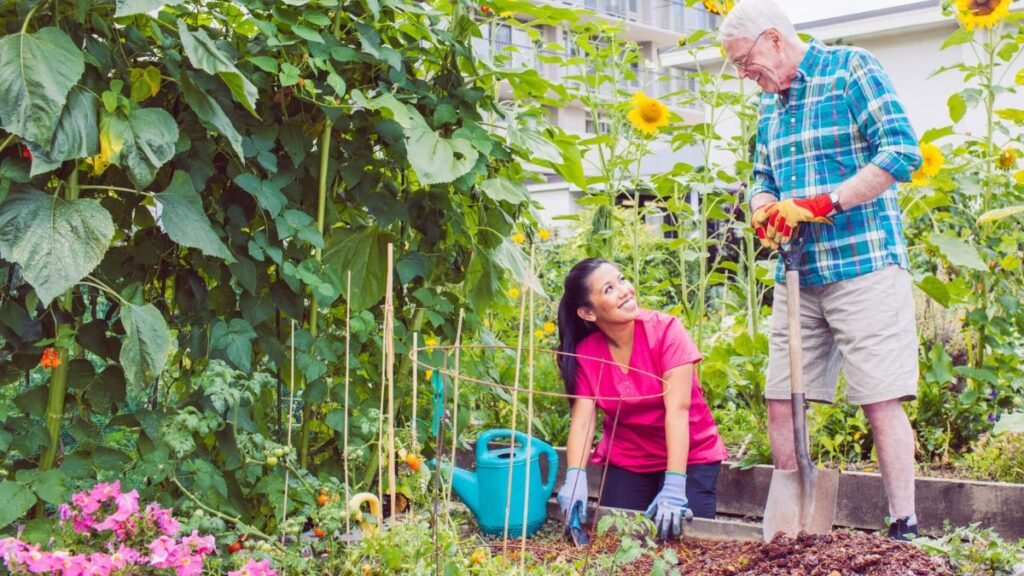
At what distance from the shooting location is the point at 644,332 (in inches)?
107

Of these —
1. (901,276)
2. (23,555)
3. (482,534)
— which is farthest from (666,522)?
(23,555)

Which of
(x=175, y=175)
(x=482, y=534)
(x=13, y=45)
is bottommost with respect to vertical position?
(x=482, y=534)

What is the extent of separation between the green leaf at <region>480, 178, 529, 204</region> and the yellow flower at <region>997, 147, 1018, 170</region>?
5.73ft

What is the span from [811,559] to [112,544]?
1279mm

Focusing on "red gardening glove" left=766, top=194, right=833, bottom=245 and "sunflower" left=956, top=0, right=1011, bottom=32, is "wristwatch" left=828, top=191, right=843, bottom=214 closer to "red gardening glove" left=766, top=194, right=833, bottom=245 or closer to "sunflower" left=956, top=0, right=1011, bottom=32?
"red gardening glove" left=766, top=194, right=833, bottom=245

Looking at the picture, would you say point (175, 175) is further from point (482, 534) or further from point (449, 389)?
point (482, 534)

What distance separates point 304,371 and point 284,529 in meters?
0.38

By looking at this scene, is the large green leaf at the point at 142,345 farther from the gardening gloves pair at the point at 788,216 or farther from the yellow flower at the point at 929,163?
the yellow flower at the point at 929,163

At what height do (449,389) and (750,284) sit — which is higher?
(750,284)

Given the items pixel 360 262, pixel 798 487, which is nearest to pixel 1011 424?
pixel 798 487

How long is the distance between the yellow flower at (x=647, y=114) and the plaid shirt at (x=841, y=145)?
669 mm

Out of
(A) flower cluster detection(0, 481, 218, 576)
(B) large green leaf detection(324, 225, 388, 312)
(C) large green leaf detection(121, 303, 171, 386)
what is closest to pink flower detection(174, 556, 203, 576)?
(A) flower cluster detection(0, 481, 218, 576)

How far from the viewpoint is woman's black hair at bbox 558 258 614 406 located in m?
2.75

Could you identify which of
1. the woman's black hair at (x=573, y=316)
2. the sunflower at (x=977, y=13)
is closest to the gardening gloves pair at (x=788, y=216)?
the woman's black hair at (x=573, y=316)
